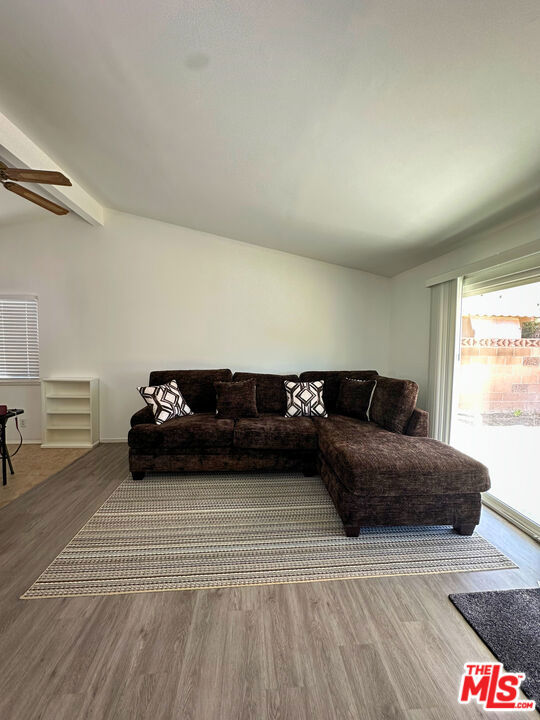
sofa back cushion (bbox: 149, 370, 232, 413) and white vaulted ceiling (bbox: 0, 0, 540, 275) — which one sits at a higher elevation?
white vaulted ceiling (bbox: 0, 0, 540, 275)

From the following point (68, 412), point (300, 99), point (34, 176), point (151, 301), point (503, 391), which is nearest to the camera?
point (300, 99)

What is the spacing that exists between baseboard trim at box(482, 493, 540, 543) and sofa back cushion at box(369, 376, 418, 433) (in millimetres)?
855

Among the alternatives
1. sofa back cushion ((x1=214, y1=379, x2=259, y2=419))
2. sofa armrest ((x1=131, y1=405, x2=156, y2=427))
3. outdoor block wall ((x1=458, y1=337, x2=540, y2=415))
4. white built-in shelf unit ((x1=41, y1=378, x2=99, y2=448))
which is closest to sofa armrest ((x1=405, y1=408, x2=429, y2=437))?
outdoor block wall ((x1=458, y1=337, x2=540, y2=415))

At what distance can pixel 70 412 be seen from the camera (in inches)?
Answer: 147

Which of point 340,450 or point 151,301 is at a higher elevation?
point 151,301

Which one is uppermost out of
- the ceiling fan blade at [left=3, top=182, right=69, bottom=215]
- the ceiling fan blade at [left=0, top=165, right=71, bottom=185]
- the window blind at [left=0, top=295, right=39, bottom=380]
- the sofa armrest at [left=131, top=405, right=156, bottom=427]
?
the ceiling fan blade at [left=3, top=182, right=69, bottom=215]

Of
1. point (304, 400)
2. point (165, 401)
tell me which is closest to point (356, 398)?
point (304, 400)

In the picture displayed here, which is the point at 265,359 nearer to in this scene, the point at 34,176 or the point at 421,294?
the point at 421,294

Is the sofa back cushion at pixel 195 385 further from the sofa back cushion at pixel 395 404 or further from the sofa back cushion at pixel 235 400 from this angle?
the sofa back cushion at pixel 395 404

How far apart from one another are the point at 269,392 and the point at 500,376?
2.28m

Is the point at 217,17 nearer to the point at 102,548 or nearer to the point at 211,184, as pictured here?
the point at 211,184

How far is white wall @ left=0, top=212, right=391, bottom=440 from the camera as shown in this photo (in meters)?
3.90

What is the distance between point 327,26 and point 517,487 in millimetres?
3170

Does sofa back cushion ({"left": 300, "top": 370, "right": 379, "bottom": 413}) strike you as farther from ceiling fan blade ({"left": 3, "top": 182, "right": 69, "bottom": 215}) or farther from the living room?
ceiling fan blade ({"left": 3, "top": 182, "right": 69, "bottom": 215})
